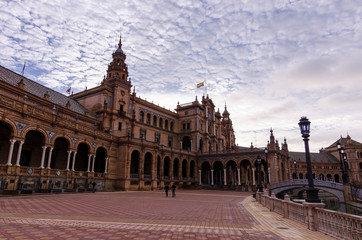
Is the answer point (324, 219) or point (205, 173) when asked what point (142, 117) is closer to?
point (205, 173)

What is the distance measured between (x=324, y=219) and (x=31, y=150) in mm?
31284

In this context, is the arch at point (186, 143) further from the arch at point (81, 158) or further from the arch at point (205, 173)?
the arch at point (81, 158)

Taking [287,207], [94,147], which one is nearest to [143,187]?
[94,147]

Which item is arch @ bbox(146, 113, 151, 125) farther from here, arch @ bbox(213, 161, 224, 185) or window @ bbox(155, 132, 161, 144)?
arch @ bbox(213, 161, 224, 185)

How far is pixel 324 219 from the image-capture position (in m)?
8.23

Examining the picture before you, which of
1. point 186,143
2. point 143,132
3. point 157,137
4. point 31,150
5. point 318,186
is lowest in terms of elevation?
point 318,186

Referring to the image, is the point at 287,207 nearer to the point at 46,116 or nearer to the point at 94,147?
the point at 46,116

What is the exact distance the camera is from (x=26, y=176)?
2289 cm

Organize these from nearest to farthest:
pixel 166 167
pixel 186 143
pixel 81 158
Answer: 1. pixel 81 158
2. pixel 166 167
3. pixel 186 143

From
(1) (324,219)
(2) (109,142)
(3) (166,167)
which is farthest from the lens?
(3) (166,167)

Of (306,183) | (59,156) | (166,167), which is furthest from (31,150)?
(306,183)

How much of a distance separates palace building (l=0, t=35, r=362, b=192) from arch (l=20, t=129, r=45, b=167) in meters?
0.11

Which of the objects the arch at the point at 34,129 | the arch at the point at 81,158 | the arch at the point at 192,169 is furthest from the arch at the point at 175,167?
the arch at the point at 34,129

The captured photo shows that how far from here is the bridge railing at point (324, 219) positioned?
260 inches
